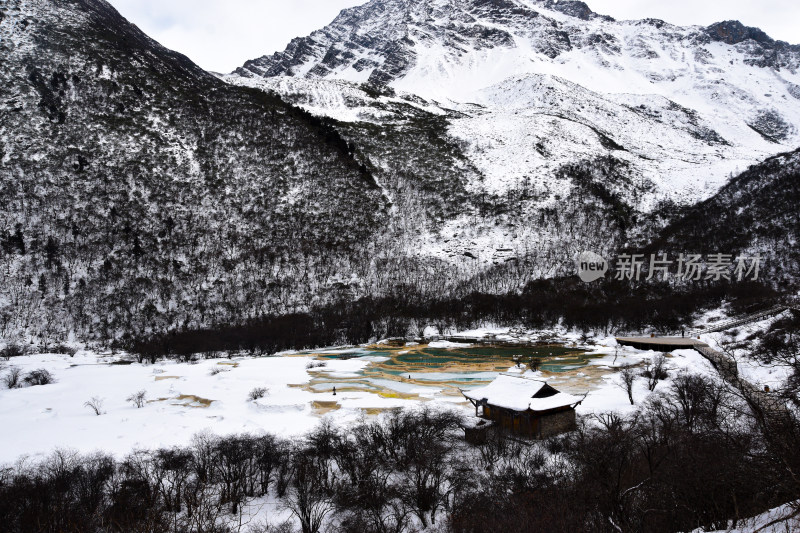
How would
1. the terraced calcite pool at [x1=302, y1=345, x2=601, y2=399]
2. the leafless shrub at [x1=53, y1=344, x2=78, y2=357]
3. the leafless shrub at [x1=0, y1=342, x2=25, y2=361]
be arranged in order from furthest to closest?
1. the leafless shrub at [x1=53, y1=344, x2=78, y2=357]
2. the leafless shrub at [x1=0, y1=342, x2=25, y2=361]
3. the terraced calcite pool at [x1=302, y1=345, x2=601, y2=399]

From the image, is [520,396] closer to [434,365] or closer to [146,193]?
[434,365]

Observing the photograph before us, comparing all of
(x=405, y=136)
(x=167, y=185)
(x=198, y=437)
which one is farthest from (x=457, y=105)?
(x=198, y=437)

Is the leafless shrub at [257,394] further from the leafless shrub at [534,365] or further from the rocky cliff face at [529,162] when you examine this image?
the rocky cliff face at [529,162]

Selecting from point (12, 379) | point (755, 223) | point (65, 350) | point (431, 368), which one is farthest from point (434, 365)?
point (755, 223)

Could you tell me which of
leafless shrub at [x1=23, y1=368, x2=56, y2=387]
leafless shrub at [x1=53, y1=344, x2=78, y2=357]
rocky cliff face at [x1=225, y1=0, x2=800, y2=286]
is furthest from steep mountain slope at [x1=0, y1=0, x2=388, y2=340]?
leafless shrub at [x1=23, y1=368, x2=56, y2=387]

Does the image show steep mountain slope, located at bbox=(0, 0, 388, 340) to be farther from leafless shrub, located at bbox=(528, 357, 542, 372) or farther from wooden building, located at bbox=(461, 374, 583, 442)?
wooden building, located at bbox=(461, 374, 583, 442)

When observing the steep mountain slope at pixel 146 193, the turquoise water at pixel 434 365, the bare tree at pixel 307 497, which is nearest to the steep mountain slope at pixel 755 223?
the turquoise water at pixel 434 365
